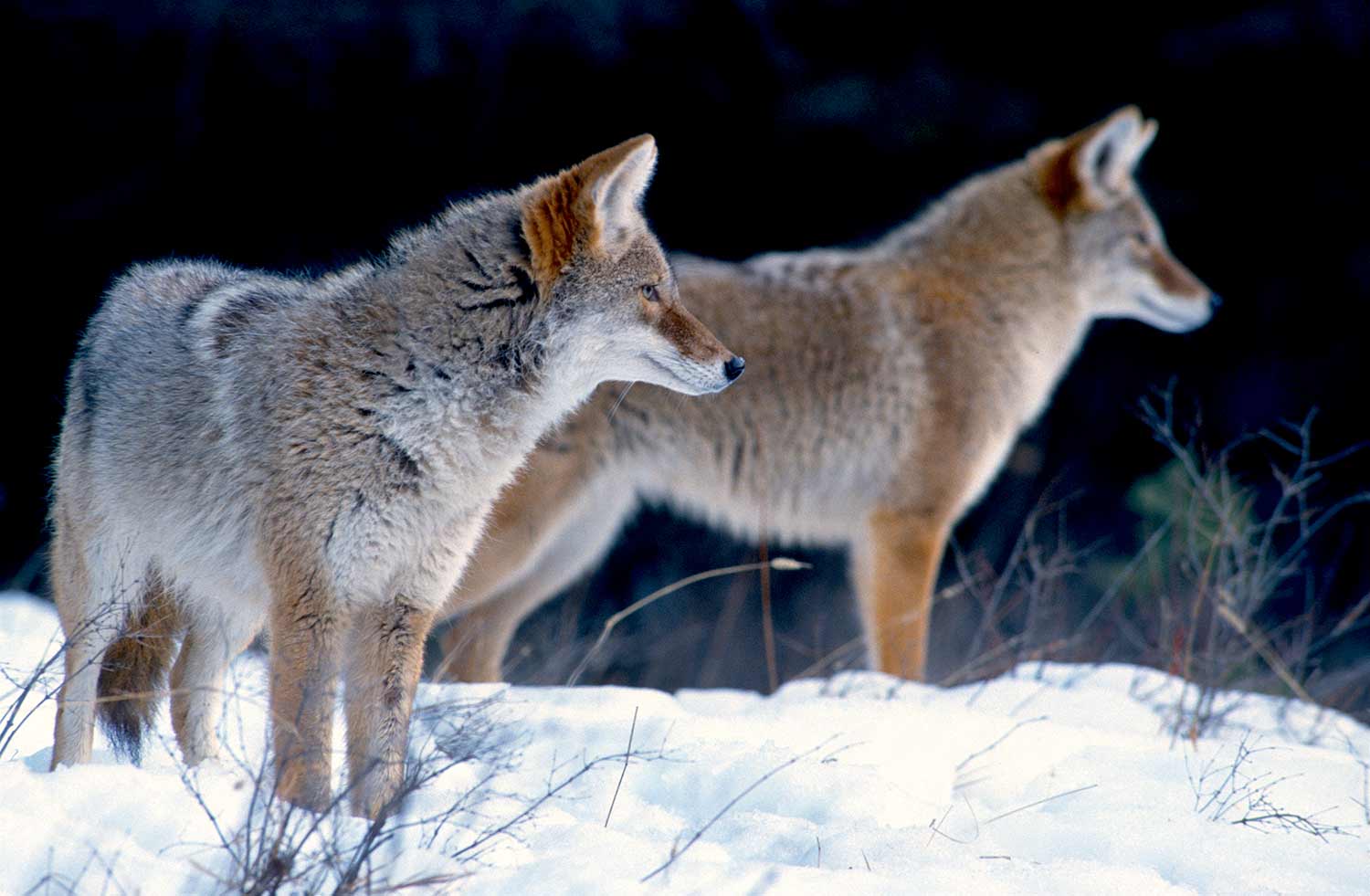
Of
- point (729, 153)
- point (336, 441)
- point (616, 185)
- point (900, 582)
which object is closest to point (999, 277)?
point (900, 582)

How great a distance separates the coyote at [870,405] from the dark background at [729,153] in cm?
80

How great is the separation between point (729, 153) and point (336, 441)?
252 inches

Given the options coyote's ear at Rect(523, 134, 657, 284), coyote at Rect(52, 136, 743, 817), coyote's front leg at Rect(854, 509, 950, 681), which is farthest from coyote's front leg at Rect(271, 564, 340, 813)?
coyote's front leg at Rect(854, 509, 950, 681)

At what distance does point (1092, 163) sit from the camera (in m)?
6.95

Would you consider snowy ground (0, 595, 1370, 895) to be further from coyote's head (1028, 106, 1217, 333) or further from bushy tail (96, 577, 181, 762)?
coyote's head (1028, 106, 1217, 333)

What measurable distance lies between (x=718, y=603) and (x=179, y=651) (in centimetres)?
701

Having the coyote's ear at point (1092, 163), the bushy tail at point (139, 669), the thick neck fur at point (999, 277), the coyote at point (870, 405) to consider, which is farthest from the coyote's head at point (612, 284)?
the coyote's ear at point (1092, 163)

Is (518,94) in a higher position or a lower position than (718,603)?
higher

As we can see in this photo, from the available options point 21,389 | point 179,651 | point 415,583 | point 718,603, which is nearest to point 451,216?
point 415,583

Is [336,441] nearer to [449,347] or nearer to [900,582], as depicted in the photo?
[449,347]

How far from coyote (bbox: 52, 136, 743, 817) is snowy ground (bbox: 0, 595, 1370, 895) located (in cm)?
24

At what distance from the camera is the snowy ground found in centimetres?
263

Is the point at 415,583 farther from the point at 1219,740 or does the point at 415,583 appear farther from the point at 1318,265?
the point at 1318,265

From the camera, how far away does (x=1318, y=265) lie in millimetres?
9469
